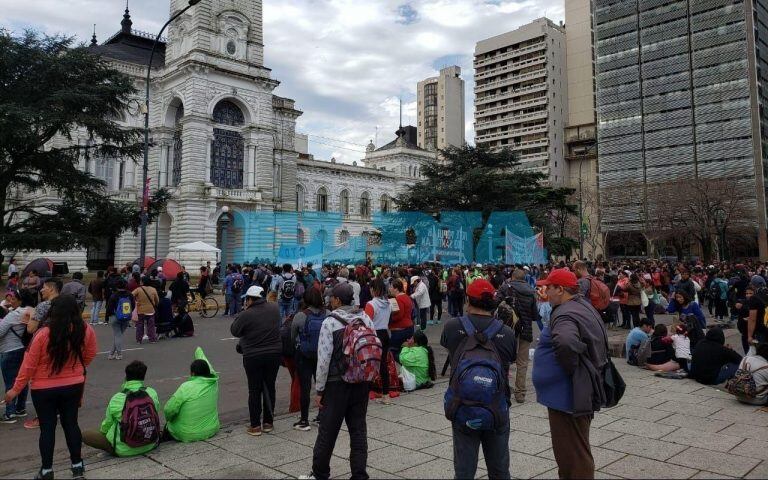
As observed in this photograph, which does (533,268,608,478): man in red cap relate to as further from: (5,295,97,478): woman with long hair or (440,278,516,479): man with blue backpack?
(5,295,97,478): woman with long hair

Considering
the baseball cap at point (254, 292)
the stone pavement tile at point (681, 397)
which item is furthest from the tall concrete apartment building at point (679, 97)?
the baseball cap at point (254, 292)

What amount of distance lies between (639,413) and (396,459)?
3412 millimetres

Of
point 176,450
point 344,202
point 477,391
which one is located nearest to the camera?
point 477,391

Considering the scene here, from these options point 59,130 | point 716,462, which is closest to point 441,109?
point 59,130

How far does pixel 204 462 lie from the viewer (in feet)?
16.5

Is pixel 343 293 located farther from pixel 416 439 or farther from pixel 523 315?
pixel 523 315

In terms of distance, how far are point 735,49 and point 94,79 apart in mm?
56806

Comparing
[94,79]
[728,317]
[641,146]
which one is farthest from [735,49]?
[94,79]

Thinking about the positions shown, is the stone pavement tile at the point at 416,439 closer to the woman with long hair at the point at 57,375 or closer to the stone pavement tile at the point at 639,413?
the stone pavement tile at the point at 639,413

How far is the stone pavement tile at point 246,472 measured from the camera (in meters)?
4.67

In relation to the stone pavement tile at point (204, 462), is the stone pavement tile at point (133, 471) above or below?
below

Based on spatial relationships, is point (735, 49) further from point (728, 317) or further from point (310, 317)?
point (310, 317)

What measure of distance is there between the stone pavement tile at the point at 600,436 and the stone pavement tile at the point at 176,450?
3.87 meters

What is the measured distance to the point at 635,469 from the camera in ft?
15.5
